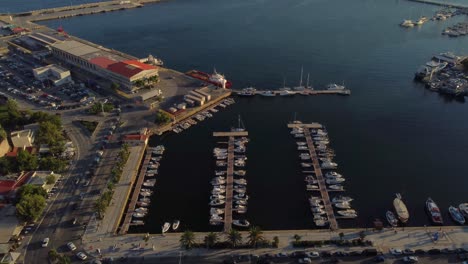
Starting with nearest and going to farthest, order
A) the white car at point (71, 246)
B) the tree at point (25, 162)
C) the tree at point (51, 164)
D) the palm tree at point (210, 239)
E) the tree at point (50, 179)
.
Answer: the palm tree at point (210, 239) < the white car at point (71, 246) < the tree at point (50, 179) < the tree at point (51, 164) < the tree at point (25, 162)

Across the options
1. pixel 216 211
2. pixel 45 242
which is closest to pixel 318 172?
pixel 216 211

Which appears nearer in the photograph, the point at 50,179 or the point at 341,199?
the point at 341,199

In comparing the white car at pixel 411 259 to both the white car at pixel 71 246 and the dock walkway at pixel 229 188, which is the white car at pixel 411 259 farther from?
the white car at pixel 71 246

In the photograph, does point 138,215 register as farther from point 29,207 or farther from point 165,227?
point 29,207

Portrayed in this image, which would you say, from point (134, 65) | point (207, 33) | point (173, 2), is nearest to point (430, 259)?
point (134, 65)

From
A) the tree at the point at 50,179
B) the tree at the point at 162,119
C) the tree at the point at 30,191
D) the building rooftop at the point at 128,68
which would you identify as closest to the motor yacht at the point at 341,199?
the tree at the point at 162,119

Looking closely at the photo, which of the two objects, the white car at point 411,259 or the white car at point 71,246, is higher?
the white car at point 411,259

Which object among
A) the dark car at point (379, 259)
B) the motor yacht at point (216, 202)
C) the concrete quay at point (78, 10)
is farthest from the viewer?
the concrete quay at point (78, 10)

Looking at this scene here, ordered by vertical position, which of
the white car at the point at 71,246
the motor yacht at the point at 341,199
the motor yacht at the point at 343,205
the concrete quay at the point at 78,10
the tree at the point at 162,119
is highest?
the concrete quay at the point at 78,10
